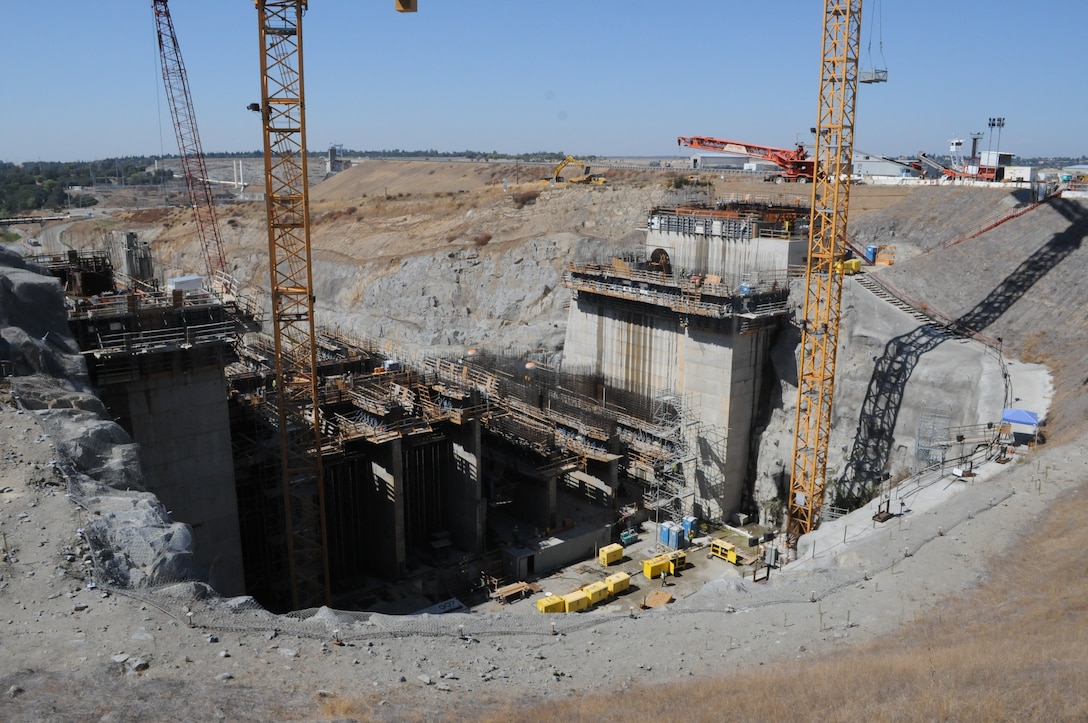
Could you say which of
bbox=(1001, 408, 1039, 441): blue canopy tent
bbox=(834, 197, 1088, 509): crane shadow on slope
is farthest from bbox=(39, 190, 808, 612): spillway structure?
bbox=(1001, 408, 1039, 441): blue canopy tent

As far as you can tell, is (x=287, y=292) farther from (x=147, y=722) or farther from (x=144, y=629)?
(x=147, y=722)

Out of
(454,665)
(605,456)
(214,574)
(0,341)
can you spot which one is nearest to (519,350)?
(605,456)

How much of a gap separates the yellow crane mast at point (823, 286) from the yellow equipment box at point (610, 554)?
7.34 m

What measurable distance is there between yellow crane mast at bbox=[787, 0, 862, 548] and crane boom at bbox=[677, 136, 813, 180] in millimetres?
13571

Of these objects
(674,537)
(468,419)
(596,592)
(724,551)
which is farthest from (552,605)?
(724,551)

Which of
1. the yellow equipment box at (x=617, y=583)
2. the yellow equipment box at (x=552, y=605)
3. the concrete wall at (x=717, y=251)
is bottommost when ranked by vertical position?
the yellow equipment box at (x=617, y=583)

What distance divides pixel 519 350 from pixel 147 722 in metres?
41.0

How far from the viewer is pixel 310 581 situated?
28.2 m

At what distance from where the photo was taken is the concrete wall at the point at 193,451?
24.5 m

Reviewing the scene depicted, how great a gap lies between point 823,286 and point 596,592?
55.4 feet

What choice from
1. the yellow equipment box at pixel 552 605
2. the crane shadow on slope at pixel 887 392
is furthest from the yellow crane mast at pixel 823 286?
the yellow equipment box at pixel 552 605

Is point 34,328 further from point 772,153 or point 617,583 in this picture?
point 772,153

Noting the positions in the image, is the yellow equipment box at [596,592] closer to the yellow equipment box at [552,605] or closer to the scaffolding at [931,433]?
the yellow equipment box at [552,605]

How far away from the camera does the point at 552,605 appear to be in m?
27.5
